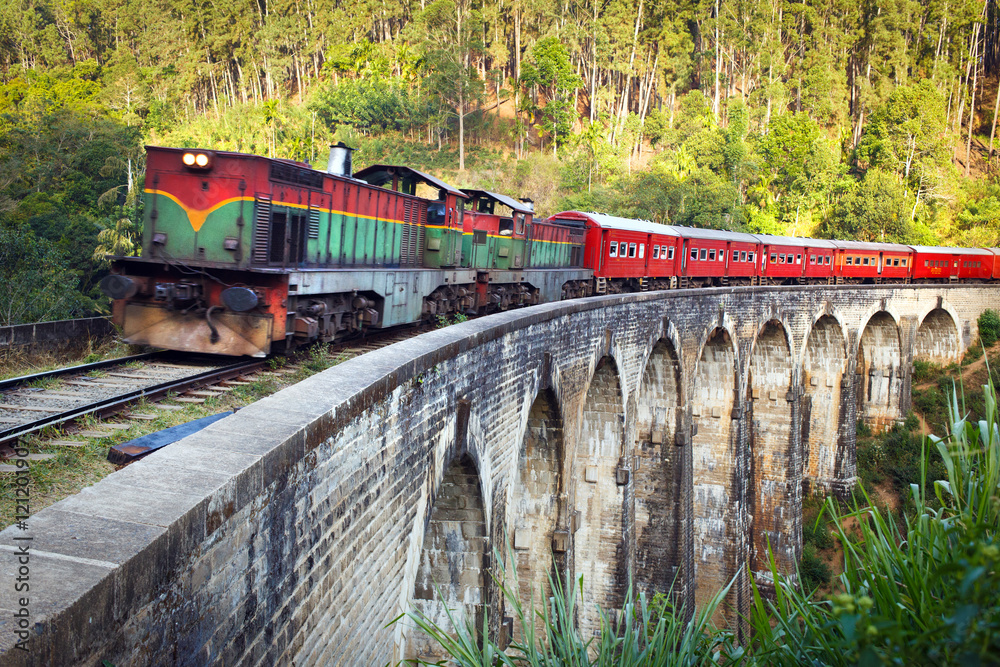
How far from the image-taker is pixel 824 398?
31.1m

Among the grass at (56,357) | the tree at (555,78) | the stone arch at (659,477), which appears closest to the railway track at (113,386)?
the grass at (56,357)

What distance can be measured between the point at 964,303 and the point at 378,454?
4195cm

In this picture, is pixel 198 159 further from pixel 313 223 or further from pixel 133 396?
pixel 133 396

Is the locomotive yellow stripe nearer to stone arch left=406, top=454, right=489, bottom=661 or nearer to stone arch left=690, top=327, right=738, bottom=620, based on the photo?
stone arch left=406, top=454, right=489, bottom=661

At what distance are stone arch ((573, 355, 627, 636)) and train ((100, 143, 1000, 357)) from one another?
353 centimetres

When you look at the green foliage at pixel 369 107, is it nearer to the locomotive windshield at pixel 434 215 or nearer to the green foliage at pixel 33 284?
the green foliage at pixel 33 284

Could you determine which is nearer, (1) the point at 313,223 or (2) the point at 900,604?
(2) the point at 900,604

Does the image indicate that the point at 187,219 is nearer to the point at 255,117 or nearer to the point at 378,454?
the point at 378,454

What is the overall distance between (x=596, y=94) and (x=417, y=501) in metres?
63.3

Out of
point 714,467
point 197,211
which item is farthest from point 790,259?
point 197,211

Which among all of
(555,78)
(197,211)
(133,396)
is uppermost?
(555,78)

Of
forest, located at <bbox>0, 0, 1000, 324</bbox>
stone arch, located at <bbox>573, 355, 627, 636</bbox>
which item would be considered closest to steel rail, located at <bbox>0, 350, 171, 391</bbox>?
stone arch, located at <bbox>573, 355, 627, 636</bbox>

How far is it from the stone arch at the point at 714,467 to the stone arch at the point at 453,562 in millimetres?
15471

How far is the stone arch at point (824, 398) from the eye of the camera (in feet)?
101
